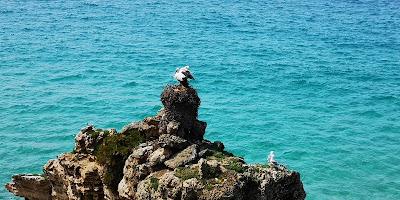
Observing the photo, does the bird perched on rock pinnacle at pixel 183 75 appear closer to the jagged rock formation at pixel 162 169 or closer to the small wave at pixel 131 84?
the jagged rock formation at pixel 162 169

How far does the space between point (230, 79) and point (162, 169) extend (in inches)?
1920

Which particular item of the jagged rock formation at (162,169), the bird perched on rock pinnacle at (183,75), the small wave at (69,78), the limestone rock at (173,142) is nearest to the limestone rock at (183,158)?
the jagged rock formation at (162,169)

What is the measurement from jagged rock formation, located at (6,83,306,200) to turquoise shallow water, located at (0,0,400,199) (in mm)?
15418

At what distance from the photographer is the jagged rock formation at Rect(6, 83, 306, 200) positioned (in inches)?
890

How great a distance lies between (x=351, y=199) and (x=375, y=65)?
133 feet

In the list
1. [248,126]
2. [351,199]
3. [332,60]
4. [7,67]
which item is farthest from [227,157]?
[332,60]

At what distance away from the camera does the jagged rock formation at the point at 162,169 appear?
2261cm

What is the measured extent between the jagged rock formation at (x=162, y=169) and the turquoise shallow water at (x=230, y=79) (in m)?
15.4

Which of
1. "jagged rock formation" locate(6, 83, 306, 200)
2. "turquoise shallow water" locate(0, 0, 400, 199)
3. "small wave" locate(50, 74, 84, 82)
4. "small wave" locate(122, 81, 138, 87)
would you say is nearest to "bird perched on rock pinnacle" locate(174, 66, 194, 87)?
"jagged rock formation" locate(6, 83, 306, 200)

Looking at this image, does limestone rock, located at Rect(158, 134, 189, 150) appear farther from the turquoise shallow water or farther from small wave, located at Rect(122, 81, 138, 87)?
small wave, located at Rect(122, 81, 138, 87)

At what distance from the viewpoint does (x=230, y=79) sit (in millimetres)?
72688

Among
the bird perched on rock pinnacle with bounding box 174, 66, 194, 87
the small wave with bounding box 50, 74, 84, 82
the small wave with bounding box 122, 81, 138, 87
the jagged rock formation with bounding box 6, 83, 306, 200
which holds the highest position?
the small wave with bounding box 50, 74, 84, 82

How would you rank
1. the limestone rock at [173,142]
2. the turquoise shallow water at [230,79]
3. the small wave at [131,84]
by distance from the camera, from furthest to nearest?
the small wave at [131,84] < the turquoise shallow water at [230,79] < the limestone rock at [173,142]

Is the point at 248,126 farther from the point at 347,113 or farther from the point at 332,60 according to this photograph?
the point at 332,60
